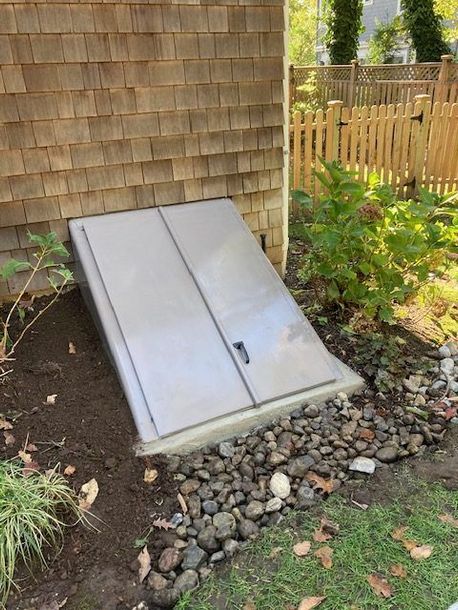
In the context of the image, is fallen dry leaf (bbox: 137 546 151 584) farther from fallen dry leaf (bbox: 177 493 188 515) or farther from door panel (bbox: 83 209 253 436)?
door panel (bbox: 83 209 253 436)

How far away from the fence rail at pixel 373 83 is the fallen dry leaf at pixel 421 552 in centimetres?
1068

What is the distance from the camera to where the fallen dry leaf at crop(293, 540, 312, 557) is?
6.91ft

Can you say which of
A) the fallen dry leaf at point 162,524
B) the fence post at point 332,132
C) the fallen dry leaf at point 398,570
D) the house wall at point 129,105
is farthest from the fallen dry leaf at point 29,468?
the fence post at point 332,132

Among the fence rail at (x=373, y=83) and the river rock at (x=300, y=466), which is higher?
the fence rail at (x=373, y=83)

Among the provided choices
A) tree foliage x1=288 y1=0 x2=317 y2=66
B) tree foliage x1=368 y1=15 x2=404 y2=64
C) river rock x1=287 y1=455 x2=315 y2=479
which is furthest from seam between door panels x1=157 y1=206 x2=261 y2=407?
tree foliage x1=288 y1=0 x2=317 y2=66

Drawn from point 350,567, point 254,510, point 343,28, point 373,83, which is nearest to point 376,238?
point 254,510

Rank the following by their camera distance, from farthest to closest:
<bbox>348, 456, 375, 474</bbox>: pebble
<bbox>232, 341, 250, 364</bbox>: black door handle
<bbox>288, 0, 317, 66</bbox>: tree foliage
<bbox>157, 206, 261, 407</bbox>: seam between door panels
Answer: <bbox>288, 0, 317, 66</bbox>: tree foliage
<bbox>232, 341, 250, 364</bbox>: black door handle
<bbox>157, 206, 261, 407</bbox>: seam between door panels
<bbox>348, 456, 375, 474</bbox>: pebble

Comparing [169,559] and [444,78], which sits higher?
[444,78]

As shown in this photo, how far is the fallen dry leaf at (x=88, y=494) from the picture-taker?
222 centimetres

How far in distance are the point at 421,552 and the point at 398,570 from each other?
14 centimetres

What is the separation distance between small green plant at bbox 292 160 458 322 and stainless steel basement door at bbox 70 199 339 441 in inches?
17.1

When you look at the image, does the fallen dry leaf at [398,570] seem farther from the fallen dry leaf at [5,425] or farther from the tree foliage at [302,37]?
the tree foliage at [302,37]

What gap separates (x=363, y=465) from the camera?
8.32 ft

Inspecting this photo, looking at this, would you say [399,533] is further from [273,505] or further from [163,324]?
[163,324]
